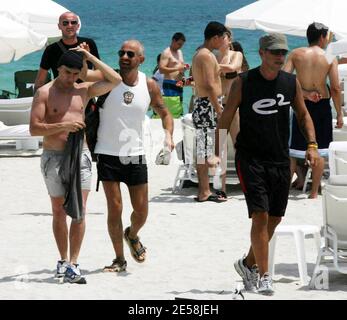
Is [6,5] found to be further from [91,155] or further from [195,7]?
[195,7]

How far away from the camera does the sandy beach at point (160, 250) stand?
8250mm

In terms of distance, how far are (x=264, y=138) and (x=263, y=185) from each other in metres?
0.29

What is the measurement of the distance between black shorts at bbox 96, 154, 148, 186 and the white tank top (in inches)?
1.6

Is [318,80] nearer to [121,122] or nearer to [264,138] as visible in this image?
[121,122]

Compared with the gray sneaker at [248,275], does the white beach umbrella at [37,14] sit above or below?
above

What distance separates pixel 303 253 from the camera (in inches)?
339

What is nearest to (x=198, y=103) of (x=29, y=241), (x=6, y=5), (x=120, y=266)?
(x=29, y=241)

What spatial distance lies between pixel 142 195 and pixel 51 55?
2440 millimetres

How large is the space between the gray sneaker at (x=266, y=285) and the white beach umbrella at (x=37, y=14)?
10.2m

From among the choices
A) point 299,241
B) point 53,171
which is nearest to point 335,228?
point 299,241

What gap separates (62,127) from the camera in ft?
27.1

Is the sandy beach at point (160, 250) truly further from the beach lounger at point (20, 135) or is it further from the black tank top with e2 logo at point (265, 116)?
the beach lounger at point (20, 135)

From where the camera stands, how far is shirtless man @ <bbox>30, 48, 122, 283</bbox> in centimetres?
834

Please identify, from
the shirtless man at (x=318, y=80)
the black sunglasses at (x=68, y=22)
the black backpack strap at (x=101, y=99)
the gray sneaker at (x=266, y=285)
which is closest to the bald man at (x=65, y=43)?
the black sunglasses at (x=68, y=22)
